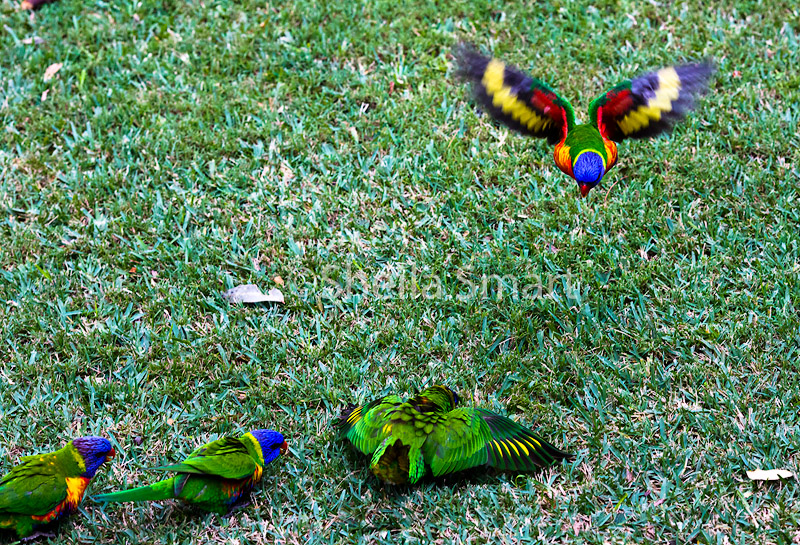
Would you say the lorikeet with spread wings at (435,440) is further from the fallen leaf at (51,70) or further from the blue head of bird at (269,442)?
the fallen leaf at (51,70)

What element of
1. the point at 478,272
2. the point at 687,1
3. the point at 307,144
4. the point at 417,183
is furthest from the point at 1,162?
the point at 687,1

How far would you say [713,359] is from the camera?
350cm

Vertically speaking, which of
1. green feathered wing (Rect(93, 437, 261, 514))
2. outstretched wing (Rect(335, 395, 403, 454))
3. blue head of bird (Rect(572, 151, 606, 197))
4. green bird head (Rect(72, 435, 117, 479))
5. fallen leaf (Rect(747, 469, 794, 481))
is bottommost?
green bird head (Rect(72, 435, 117, 479))

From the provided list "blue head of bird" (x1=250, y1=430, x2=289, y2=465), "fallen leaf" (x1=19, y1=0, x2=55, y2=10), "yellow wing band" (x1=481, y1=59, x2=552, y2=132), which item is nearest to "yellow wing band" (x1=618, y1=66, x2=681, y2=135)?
"yellow wing band" (x1=481, y1=59, x2=552, y2=132)

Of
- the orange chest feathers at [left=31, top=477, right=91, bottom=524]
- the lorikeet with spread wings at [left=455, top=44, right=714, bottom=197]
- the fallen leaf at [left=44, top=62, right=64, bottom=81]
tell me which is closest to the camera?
the orange chest feathers at [left=31, top=477, right=91, bottom=524]

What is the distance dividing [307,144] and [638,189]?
2054mm

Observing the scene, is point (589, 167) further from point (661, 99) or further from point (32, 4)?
point (32, 4)

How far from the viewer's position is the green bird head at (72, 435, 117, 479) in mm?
2979

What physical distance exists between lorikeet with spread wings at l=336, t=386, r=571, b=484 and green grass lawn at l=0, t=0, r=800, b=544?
0.46ft

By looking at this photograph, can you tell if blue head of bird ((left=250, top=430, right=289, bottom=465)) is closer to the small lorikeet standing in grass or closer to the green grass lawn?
the small lorikeet standing in grass

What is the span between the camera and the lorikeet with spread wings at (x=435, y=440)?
2.90 meters

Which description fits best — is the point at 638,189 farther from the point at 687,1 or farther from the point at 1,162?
the point at 1,162

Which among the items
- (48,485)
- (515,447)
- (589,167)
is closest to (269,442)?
(48,485)

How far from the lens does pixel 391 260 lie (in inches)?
163
